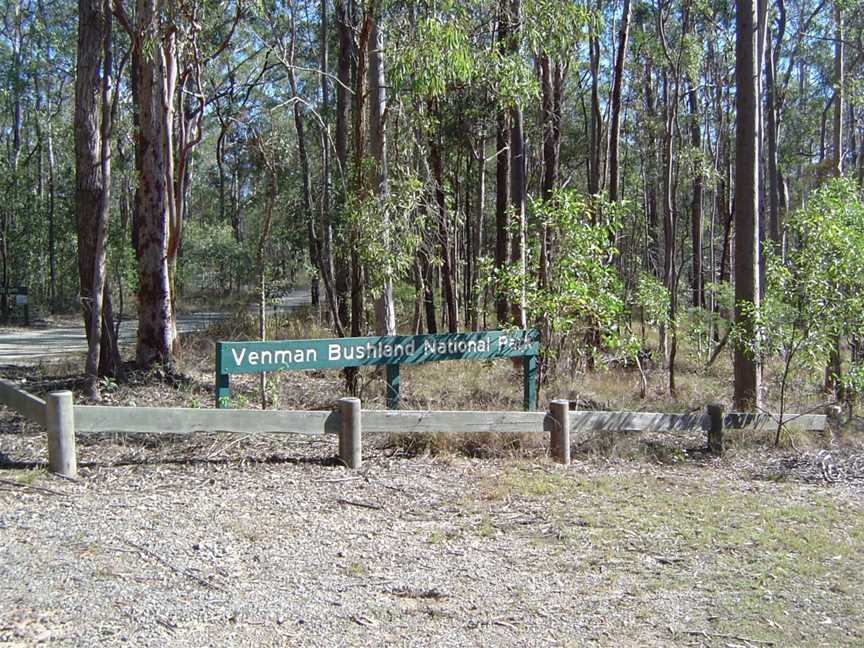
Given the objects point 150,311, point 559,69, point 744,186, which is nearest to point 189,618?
point 150,311

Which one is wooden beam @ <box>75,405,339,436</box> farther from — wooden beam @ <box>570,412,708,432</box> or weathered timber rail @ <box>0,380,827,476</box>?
wooden beam @ <box>570,412,708,432</box>

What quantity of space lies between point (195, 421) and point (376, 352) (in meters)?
2.30

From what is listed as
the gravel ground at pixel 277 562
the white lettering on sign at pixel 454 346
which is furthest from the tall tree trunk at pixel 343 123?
the gravel ground at pixel 277 562

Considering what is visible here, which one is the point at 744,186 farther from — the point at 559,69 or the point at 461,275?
the point at 461,275

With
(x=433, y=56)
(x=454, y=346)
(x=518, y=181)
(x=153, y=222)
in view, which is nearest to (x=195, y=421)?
(x=454, y=346)

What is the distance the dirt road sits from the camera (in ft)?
55.3

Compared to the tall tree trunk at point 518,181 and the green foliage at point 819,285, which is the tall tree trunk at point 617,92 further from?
the green foliage at point 819,285

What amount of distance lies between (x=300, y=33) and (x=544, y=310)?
22.1 metres

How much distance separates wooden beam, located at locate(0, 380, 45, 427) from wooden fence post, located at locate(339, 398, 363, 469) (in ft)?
8.81

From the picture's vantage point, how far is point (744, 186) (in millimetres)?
11766

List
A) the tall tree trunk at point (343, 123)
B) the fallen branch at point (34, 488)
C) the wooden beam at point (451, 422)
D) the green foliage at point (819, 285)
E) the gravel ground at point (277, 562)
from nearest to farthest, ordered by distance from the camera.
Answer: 1. the gravel ground at point (277, 562)
2. the fallen branch at point (34, 488)
3. the wooden beam at point (451, 422)
4. the green foliage at point (819, 285)
5. the tall tree trunk at point (343, 123)

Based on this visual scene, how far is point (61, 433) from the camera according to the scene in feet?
22.2

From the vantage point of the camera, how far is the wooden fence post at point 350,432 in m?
7.46

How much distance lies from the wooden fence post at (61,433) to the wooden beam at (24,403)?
240 millimetres
